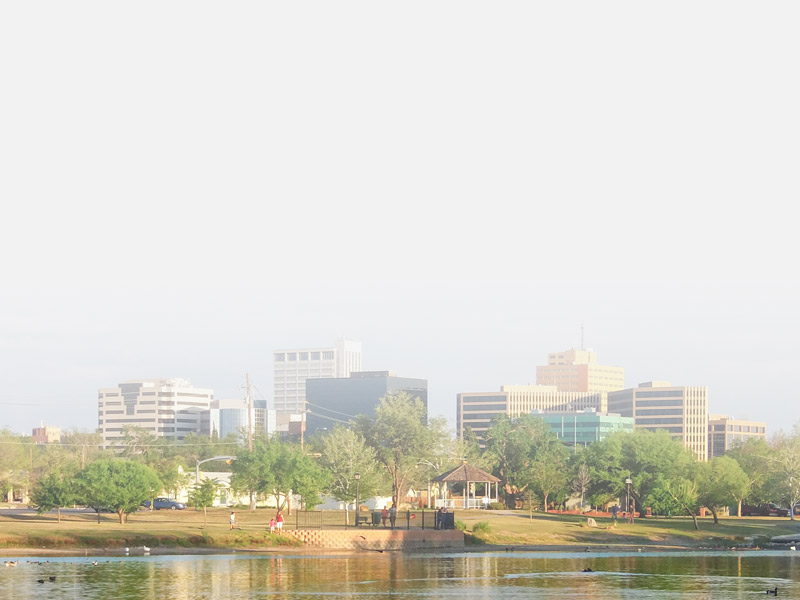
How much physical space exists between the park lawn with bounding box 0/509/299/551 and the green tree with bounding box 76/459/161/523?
1560 mm

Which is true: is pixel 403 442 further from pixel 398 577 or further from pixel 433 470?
pixel 398 577

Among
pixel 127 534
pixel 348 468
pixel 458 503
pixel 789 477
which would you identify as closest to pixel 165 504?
pixel 348 468

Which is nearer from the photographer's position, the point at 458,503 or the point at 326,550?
the point at 326,550

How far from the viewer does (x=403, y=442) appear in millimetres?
129000

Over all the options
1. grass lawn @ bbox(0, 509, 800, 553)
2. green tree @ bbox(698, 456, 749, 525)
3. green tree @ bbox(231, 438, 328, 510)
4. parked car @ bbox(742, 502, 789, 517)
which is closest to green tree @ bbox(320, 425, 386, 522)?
green tree @ bbox(231, 438, 328, 510)

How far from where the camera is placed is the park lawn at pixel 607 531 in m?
91.6

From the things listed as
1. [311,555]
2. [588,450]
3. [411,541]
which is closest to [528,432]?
[588,450]

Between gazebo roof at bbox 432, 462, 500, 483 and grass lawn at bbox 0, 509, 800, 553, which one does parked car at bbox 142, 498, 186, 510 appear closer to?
grass lawn at bbox 0, 509, 800, 553

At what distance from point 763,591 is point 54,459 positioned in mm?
120145

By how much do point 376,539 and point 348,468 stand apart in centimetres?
2641

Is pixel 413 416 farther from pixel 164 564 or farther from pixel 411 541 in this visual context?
pixel 164 564

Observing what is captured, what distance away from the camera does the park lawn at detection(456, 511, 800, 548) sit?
91562mm

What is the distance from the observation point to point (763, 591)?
181ft

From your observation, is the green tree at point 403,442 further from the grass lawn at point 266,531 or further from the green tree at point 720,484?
the green tree at point 720,484
